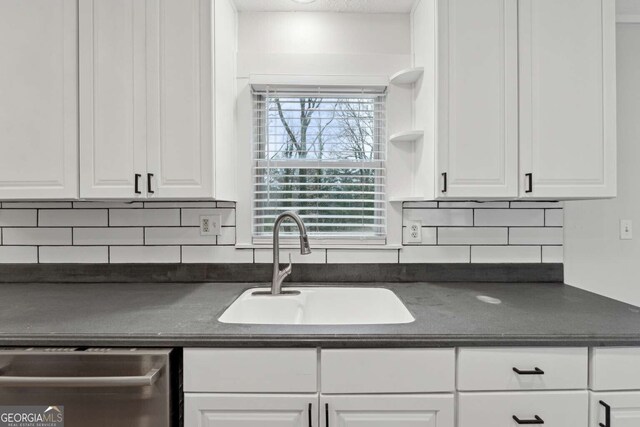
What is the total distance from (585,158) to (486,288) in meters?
0.70

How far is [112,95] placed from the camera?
1369 mm

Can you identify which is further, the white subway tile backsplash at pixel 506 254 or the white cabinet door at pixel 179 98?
the white subway tile backsplash at pixel 506 254

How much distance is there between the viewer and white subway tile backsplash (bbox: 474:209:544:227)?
1.70m

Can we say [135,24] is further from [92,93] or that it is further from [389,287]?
[389,287]

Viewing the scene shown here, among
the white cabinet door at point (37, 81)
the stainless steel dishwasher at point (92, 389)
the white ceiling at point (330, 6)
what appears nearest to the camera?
the stainless steel dishwasher at point (92, 389)

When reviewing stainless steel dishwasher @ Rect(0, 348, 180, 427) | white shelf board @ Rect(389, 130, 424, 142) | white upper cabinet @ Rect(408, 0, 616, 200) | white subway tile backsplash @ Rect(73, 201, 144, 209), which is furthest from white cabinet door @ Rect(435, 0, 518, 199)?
white subway tile backsplash @ Rect(73, 201, 144, 209)

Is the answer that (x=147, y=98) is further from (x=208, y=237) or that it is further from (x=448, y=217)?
(x=448, y=217)

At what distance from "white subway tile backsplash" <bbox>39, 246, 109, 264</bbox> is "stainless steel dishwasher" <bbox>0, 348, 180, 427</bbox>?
0.75 m

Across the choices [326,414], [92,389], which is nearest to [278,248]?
[326,414]

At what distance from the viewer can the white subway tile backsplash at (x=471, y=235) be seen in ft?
5.60

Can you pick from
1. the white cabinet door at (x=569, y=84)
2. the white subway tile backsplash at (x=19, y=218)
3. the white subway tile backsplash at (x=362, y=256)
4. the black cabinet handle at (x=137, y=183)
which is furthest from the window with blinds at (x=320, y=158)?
the white subway tile backsplash at (x=19, y=218)

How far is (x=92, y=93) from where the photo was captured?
1.37m

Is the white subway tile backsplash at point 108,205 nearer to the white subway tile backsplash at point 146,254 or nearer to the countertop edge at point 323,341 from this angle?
the white subway tile backsplash at point 146,254

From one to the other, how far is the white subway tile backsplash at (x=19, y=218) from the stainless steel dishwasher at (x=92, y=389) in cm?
95
